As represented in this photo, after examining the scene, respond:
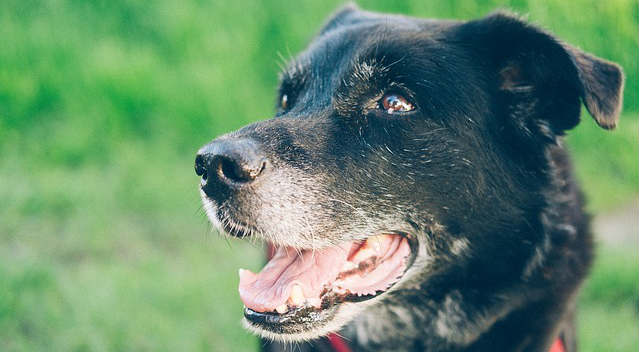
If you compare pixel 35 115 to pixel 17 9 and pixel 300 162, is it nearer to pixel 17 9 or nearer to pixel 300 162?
pixel 17 9

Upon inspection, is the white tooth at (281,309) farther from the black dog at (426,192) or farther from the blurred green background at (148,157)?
the blurred green background at (148,157)

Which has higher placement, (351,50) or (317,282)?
(351,50)

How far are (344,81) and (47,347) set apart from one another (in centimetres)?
186

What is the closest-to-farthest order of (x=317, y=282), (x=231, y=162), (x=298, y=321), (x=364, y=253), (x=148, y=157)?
1. (x=231, y=162)
2. (x=298, y=321)
3. (x=317, y=282)
4. (x=364, y=253)
5. (x=148, y=157)

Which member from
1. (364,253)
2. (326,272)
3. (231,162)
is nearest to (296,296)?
(326,272)

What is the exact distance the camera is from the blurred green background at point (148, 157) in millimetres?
3551

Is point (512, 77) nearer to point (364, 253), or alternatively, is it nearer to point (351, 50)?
point (351, 50)

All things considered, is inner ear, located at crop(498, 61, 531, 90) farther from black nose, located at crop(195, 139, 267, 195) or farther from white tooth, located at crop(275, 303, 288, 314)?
white tooth, located at crop(275, 303, 288, 314)

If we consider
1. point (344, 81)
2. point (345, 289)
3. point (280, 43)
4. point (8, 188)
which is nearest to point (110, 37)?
point (280, 43)

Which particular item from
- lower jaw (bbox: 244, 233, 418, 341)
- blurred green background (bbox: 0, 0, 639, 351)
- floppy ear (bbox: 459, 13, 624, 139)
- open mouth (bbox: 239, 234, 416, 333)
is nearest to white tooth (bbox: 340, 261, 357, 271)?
open mouth (bbox: 239, 234, 416, 333)

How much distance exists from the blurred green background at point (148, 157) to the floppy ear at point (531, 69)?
165cm

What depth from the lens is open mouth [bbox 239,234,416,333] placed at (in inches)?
88.8

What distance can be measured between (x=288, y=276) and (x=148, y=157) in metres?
3.33

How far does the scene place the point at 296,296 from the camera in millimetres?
2291
